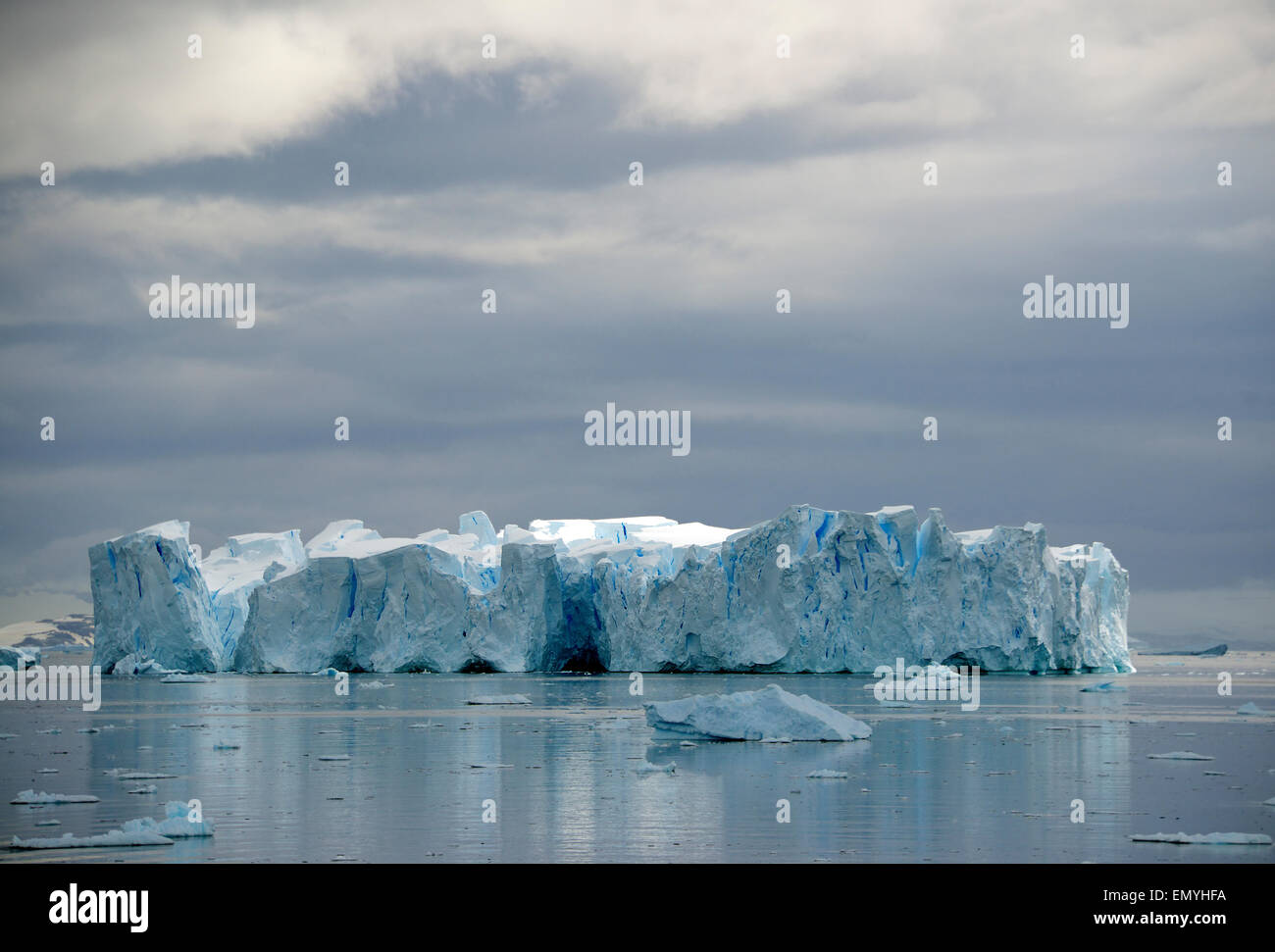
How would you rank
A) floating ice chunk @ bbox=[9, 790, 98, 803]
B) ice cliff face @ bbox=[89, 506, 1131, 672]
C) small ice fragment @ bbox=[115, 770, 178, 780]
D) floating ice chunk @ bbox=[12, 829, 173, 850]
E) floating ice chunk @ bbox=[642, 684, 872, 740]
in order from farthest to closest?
ice cliff face @ bbox=[89, 506, 1131, 672] < floating ice chunk @ bbox=[642, 684, 872, 740] < small ice fragment @ bbox=[115, 770, 178, 780] < floating ice chunk @ bbox=[9, 790, 98, 803] < floating ice chunk @ bbox=[12, 829, 173, 850]

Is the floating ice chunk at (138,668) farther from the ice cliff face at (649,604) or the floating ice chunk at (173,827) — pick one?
the floating ice chunk at (173,827)

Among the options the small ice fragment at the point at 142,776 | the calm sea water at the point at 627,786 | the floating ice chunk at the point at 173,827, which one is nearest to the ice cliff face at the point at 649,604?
the calm sea water at the point at 627,786

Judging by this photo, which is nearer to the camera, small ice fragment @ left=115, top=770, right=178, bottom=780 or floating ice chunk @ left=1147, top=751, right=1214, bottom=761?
small ice fragment @ left=115, top=770, right=178, bottom=780

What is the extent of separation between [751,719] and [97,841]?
454 inches

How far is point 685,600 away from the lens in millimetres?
45438

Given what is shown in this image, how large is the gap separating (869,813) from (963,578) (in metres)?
32.3

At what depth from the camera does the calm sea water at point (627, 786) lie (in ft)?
33.3

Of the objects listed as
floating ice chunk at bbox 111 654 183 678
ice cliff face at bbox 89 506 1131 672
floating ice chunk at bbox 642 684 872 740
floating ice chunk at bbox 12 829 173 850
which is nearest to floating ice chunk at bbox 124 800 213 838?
floating ice chunk at bbox 12 829 173 850

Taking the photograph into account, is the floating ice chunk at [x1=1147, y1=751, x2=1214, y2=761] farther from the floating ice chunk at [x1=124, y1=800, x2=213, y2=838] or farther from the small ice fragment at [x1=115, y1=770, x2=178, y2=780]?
the floating ice chunk at [x1=124, y1=800, x2=213, y2=838]

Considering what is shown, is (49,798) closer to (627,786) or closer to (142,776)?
(142,776)

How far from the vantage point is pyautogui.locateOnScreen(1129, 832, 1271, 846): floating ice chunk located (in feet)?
33.1

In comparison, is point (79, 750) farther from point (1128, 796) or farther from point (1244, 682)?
point (1244, 682)

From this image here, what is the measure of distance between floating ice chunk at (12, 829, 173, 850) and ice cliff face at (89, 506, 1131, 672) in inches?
1322
